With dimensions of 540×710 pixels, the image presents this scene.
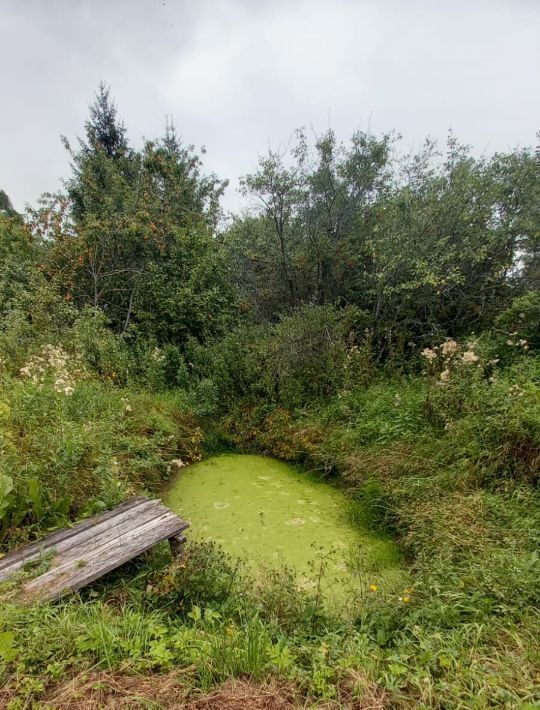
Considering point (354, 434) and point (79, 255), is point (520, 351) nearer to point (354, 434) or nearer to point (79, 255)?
point (354, 434)

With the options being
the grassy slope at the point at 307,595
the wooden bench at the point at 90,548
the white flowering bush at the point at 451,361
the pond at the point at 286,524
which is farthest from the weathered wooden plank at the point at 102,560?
the white flowering bush at the point at 451,361

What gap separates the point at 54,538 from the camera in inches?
87.3

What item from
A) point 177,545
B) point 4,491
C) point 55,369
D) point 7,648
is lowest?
point 177,545

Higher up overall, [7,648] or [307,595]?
[7,648]

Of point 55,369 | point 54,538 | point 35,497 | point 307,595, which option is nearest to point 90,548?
point 54,538

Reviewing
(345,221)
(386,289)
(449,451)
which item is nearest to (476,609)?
(449,451)

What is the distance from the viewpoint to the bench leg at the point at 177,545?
2438 millimetres

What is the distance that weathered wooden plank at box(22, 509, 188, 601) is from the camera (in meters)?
1.81

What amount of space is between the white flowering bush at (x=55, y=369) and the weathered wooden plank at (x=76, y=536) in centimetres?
152

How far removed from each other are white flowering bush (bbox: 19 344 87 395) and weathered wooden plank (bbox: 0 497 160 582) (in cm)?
152

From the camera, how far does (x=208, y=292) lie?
5746 mm

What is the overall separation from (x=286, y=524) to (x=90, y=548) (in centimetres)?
158

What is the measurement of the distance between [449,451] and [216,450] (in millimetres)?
2783

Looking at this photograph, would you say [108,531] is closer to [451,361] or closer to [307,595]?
[307,595]
